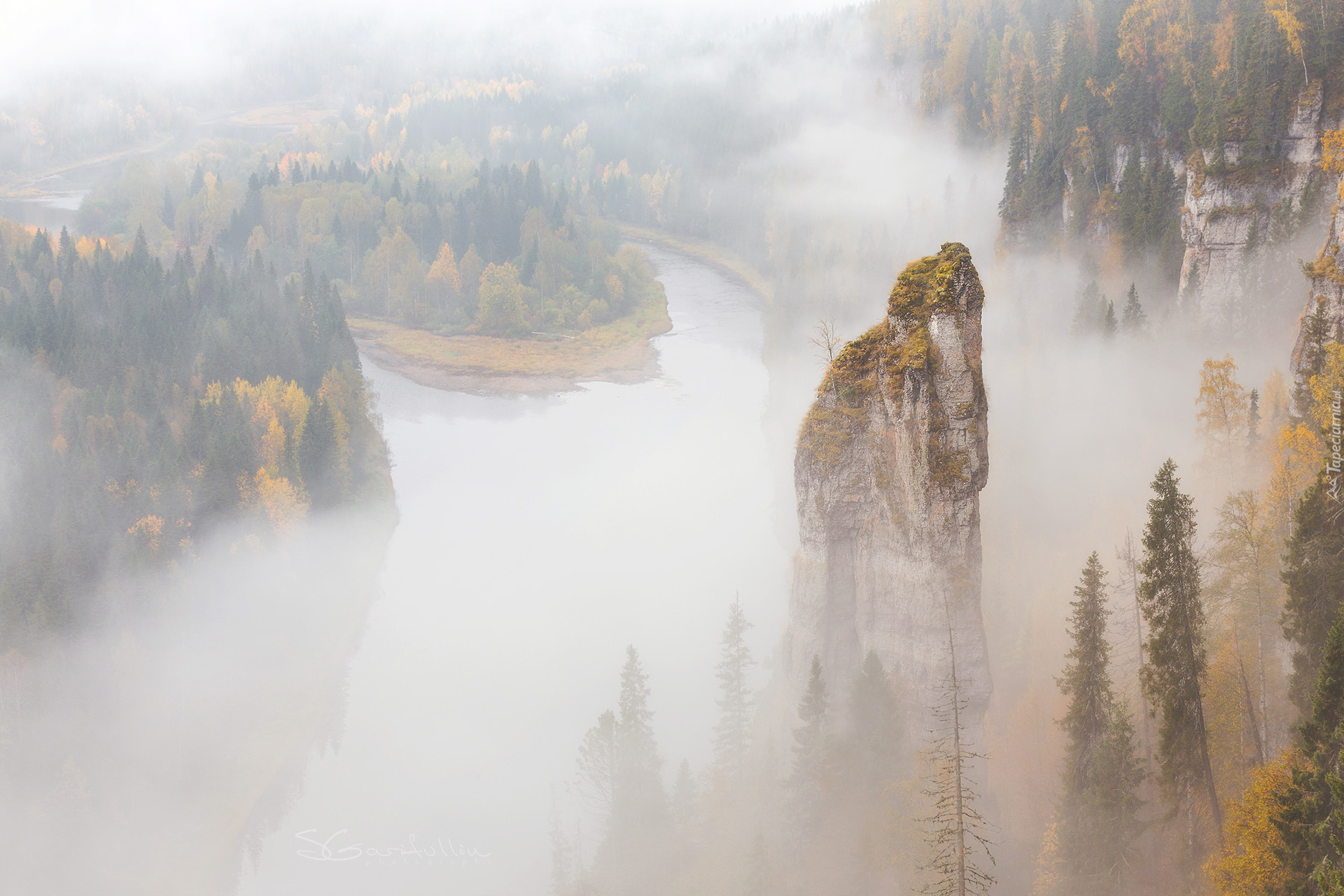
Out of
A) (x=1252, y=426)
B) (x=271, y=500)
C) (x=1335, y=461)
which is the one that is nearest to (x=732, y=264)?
(x=271, y=500)

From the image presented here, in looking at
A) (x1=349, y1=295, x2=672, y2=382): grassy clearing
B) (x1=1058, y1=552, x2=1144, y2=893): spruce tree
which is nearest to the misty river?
(x1=349, y1=295, x2=672, y2=382): grassy clearing

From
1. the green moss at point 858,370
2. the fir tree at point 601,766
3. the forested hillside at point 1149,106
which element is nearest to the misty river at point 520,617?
the fir tree at point 601,766

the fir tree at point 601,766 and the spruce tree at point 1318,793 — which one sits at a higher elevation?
the spruce tree at point 1318,793

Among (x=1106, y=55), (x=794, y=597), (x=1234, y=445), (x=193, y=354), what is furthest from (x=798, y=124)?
(x=794, y=597)

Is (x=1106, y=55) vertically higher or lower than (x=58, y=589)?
higher

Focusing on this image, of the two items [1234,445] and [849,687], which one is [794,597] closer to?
[849,687]

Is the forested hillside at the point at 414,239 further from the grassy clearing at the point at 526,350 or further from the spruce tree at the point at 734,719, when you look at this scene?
the spruce tree at the point at 734,719

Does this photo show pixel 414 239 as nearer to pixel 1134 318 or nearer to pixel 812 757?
pixel 1134 318
